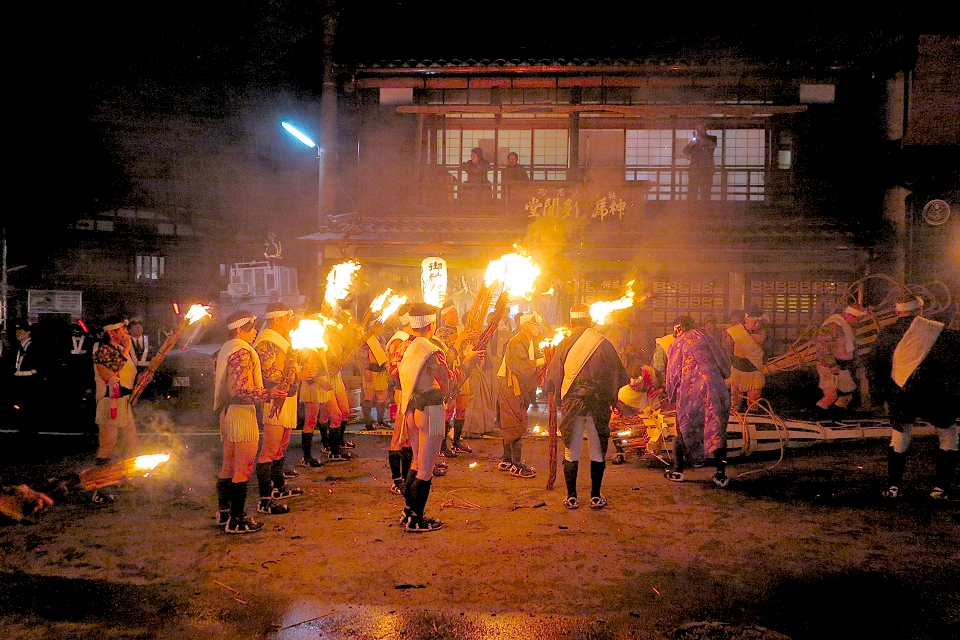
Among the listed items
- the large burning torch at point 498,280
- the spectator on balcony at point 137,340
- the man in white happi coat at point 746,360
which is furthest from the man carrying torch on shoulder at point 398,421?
the man in white happi coat at point 746,360

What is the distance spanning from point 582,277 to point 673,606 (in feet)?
35.5

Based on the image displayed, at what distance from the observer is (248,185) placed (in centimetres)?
2402

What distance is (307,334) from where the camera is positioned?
7.47 m

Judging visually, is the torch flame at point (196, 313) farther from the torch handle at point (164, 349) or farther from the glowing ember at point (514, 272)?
the glowing ember at point (514, 272)

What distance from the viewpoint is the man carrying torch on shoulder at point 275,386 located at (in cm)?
632

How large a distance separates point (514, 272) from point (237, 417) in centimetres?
389

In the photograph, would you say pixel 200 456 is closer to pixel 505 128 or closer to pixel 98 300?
pixel 505 128

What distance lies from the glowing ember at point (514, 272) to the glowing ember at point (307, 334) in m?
2.23

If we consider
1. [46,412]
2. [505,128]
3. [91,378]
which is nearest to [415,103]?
[505,128]

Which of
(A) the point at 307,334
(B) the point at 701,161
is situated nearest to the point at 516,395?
(A) the point at 307,334

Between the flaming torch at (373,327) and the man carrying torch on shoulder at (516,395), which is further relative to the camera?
the flaming torch at (373,327)

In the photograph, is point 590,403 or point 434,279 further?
point 434,279

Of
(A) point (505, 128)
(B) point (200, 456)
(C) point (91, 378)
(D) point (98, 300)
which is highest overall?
(A) point (505, 128)

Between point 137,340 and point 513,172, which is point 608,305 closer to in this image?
point 513,172
